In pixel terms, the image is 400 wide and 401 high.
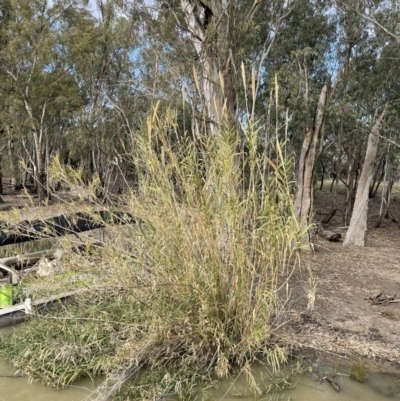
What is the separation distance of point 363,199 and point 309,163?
1.74 meters

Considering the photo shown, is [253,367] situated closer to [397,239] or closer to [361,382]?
[361,382]

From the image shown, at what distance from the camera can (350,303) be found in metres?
5.82

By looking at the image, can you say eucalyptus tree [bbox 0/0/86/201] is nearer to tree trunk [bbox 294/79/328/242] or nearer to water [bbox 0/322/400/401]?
tree trunk [bbox 294/79/328/242]

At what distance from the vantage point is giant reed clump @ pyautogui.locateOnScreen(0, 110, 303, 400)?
3.38 metres

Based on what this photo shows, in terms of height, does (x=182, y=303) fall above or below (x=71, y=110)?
below

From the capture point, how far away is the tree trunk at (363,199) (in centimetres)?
978

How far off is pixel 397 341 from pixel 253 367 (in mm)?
1751

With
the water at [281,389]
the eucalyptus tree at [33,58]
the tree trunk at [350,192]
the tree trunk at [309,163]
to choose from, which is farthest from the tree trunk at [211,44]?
the eucalyptus tree at [33,58]

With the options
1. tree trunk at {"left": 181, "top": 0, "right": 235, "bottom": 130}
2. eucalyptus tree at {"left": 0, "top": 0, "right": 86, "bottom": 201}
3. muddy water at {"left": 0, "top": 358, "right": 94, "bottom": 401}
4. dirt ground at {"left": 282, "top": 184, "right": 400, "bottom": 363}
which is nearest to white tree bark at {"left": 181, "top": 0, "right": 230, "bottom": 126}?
tree trunk at {"left": 181, "top": 0, "right": 235, "bottom": 130}

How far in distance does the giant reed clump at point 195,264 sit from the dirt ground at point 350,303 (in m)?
0.63

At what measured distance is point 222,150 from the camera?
3.35 metres

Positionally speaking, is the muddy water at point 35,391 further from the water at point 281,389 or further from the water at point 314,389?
the water at point 314,389

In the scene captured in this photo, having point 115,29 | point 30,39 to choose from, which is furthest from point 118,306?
point 115,29

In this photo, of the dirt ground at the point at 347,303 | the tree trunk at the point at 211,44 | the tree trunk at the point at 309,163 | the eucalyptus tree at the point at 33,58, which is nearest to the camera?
the dirt ground at the point at 347,303
